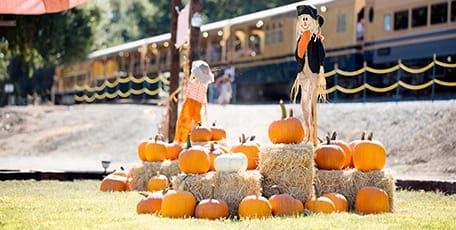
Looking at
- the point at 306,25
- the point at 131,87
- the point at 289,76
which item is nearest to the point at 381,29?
the point at 289,76

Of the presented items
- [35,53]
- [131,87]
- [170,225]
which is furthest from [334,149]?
[131,87]

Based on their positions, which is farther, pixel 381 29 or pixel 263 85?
pixel 263 85

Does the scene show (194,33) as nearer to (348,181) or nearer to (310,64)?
(310,64)

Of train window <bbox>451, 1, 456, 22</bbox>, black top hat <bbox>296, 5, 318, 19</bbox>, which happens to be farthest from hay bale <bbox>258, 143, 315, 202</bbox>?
train window <bbox>451, 1, 456, 22</bbox>

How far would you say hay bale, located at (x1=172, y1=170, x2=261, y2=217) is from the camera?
7.27m

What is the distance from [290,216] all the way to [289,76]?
17.0 m

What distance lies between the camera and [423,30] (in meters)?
18.9

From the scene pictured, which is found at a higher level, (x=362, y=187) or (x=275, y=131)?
(x=275, y=131)

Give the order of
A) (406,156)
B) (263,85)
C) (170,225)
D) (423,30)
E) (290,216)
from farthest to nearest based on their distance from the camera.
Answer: (263,85), (423,30), (406,156), (290,216), (170,225)

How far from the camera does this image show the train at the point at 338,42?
18703 mm

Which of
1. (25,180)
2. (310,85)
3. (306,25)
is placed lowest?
(25,180)

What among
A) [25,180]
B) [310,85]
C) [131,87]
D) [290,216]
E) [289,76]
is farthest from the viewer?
[131,87]

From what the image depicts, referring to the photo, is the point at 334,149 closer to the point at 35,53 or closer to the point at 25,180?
the point at 25,180

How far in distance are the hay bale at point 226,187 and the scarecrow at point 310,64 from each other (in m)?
1.44
